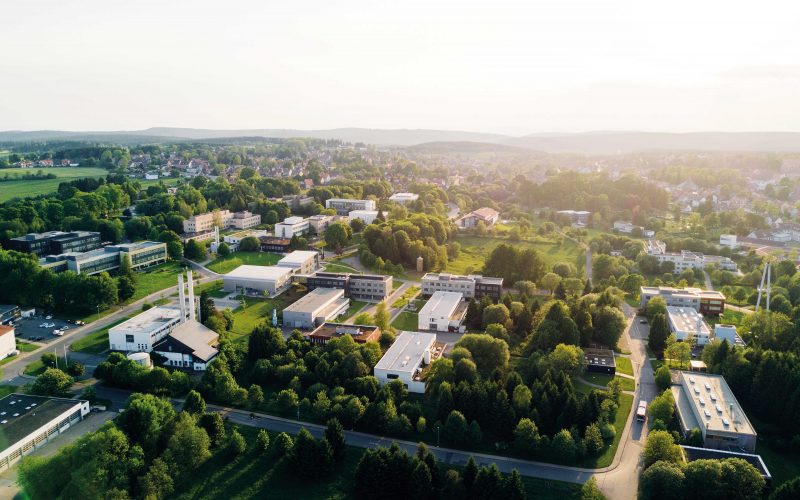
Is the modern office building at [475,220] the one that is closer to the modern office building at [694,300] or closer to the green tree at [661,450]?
the modern office building at [694,300]

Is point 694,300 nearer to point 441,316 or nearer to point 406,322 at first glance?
point 441,316

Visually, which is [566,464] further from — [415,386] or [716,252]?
[716,252]

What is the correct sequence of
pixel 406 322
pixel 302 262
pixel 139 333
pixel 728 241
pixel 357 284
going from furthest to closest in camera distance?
1. pixel 728 241
2. pixel 302 262
3. pixel 357 284
4. pixel 406 322
5. pixel 139 333

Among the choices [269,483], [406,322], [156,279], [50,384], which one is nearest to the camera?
[269,483]

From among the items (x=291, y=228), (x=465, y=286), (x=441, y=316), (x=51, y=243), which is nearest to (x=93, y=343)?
(x=441, y=316)

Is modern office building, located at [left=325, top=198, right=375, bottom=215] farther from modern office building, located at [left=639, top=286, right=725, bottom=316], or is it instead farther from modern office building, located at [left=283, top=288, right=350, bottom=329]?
modern office building, located at [left=639, top=286, right=725, bottom=316]

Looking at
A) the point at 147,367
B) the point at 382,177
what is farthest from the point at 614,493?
the point at 382,177
